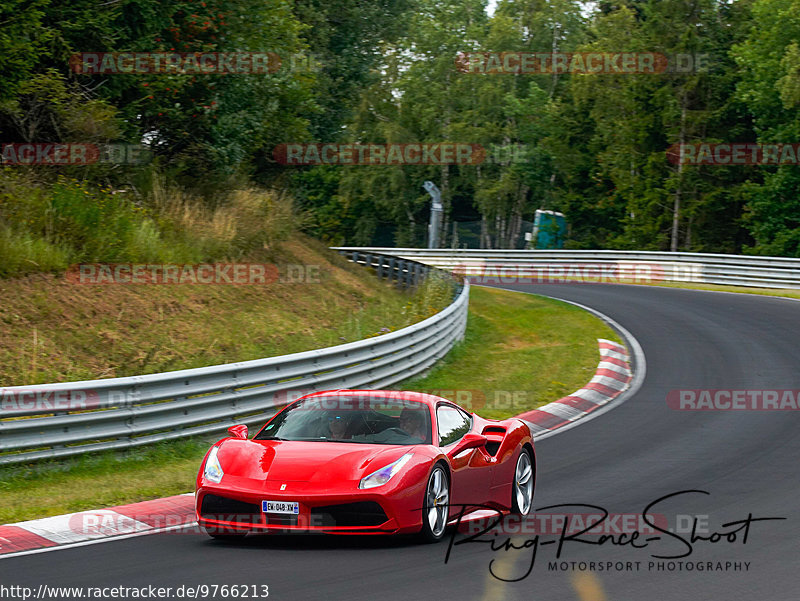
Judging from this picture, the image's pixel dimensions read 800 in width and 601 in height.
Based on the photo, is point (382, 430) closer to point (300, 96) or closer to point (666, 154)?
point (300, 96)

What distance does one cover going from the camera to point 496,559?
287 inches

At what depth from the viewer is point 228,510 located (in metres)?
7.37

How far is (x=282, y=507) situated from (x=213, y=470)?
78cm

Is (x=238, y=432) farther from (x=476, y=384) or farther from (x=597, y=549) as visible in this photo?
(x=476, y=384)

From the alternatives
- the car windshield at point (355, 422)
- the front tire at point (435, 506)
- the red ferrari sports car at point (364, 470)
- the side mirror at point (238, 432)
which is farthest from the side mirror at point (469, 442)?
the side mirror at point (238, 432)

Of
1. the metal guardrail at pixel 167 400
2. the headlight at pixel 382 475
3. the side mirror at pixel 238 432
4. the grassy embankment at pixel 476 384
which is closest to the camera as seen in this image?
the headlight at pixel 382 475

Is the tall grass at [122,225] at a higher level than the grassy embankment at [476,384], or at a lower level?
higher

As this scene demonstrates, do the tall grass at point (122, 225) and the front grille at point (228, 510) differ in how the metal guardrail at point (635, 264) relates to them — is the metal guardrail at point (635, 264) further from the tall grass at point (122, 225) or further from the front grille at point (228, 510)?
the front grille at point (228, 510)

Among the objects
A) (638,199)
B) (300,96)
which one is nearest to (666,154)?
(638,199)

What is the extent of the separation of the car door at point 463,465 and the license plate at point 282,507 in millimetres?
1439

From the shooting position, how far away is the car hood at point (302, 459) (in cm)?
743

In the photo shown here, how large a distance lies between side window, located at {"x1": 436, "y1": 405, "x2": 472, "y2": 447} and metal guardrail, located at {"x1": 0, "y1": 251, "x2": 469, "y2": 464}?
12.3 feet

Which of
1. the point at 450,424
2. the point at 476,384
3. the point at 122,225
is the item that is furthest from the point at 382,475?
the point at 122,225

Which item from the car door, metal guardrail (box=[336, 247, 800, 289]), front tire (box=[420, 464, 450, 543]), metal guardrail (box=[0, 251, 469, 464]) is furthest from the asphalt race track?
metal guardrail (box=[336, 247, 800, 289])
